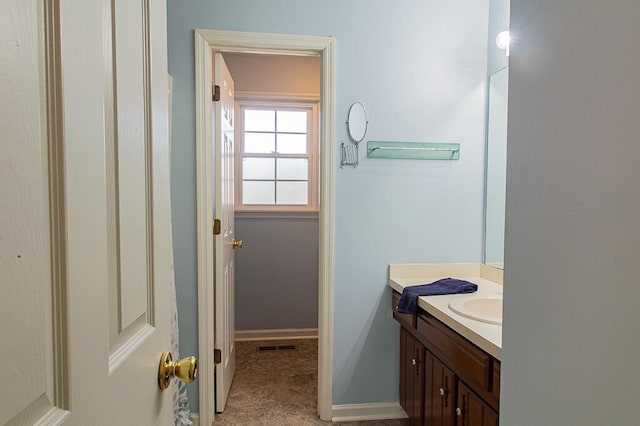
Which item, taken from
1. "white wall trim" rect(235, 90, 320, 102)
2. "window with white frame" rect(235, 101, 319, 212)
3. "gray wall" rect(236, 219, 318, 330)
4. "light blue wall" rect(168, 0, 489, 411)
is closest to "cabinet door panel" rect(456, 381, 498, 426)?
"light blue wall" rect(168, 0, 489, 411)

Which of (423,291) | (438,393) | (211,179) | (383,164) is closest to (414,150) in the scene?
(383,164)

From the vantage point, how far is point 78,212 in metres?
0.48

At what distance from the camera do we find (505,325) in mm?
922

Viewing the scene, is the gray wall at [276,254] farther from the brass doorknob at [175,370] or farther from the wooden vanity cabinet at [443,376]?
the brass doorknob at [175,370]

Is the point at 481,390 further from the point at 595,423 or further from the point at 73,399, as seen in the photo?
the point at 73,399

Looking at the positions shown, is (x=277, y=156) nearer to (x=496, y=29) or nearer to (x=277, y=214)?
(x=277, y=214)

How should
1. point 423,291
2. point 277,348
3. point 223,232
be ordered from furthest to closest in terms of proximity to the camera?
point 277,348, point 223,232, point 423,291

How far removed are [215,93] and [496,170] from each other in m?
1.68

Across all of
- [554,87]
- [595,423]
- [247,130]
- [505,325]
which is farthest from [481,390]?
[247,130]

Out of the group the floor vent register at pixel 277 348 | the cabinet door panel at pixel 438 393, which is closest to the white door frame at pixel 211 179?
the cabinet door panel at pixel 438 393

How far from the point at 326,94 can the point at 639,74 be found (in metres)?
1.75

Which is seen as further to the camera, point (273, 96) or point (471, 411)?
point (273, 96)

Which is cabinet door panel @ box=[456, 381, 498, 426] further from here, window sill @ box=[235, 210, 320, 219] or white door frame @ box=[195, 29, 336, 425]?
window sill @ box=[235, 210, 320, 219]

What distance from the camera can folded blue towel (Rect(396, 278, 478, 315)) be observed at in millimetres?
1961
